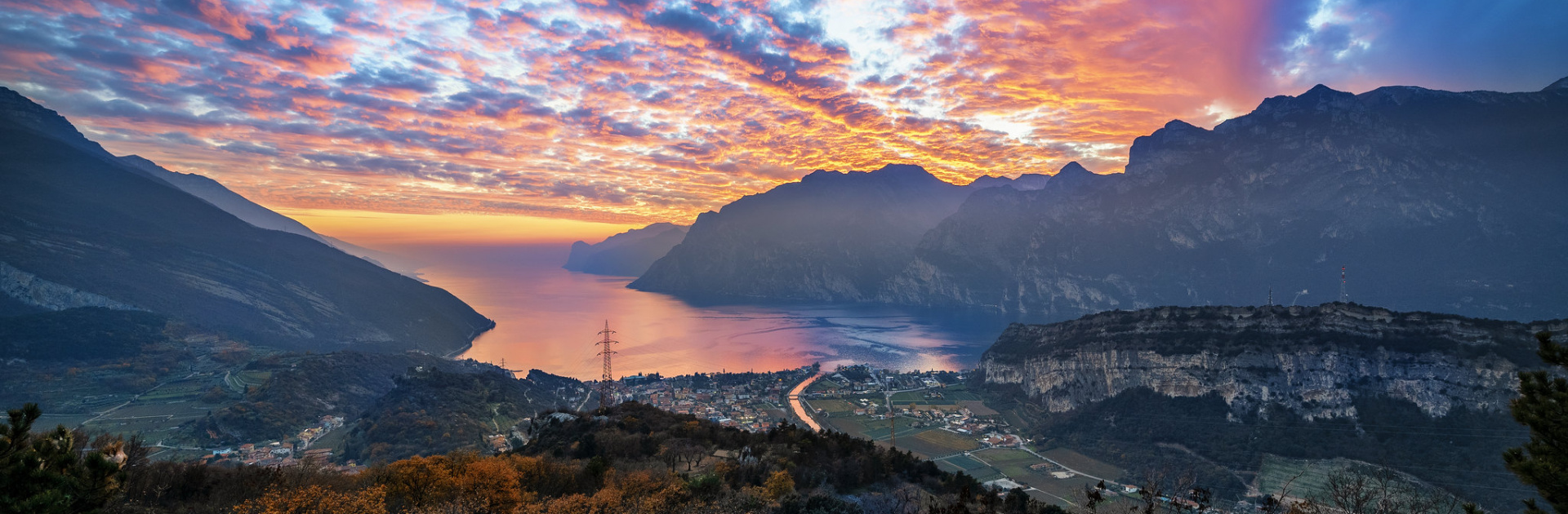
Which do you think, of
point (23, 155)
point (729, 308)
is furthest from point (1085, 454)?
point (23, 155)

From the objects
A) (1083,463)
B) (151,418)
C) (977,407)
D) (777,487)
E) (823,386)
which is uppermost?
(777,487)

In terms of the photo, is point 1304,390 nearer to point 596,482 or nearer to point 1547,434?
point 1547,434

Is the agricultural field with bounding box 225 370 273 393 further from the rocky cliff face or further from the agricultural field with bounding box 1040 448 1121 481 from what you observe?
the rocky cliff face

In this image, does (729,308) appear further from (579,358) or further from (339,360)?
(339,360)

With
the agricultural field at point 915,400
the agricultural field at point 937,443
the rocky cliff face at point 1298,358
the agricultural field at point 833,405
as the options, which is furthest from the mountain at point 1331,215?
the agricultural field at point 833,405

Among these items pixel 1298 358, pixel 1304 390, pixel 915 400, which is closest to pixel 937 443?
pixel 915 400

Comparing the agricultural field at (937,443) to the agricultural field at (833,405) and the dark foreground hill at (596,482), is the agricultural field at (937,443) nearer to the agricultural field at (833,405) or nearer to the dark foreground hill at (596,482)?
the agricultural field at (833,405)
